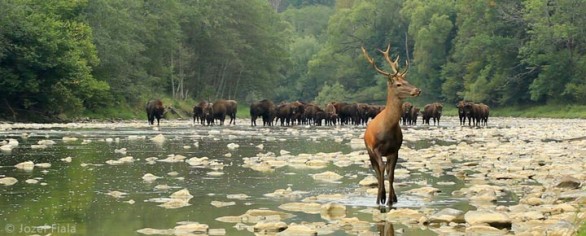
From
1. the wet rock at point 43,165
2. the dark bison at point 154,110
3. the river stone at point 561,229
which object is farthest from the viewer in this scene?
the dark bison at point 154,110

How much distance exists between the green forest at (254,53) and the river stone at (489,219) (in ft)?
143

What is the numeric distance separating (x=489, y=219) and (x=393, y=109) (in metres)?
3.74

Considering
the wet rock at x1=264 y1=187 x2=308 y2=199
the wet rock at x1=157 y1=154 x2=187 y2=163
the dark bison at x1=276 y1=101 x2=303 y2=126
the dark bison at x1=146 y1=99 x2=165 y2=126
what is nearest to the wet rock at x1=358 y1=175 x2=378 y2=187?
the wet rock at x1=264 y1=187 x2=308 y2=199

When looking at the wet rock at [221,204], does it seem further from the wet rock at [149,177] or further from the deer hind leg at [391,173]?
the wet rock at [149,177]

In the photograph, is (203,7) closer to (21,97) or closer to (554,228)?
(21,97)

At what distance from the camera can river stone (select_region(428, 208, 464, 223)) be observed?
38.6 feet

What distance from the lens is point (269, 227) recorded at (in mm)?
11133

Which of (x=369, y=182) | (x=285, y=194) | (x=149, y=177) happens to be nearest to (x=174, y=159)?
(x=149, y=177)

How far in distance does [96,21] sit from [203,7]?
2788 cm

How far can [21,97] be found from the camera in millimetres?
54250

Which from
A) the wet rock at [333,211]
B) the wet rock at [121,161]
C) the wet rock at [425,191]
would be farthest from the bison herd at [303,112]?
the wet rock at [333,211]

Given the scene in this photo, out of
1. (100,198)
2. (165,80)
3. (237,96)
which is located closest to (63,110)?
(165,80)

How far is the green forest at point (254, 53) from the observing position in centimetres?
5503

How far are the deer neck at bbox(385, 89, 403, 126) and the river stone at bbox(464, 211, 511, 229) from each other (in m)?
3.19
